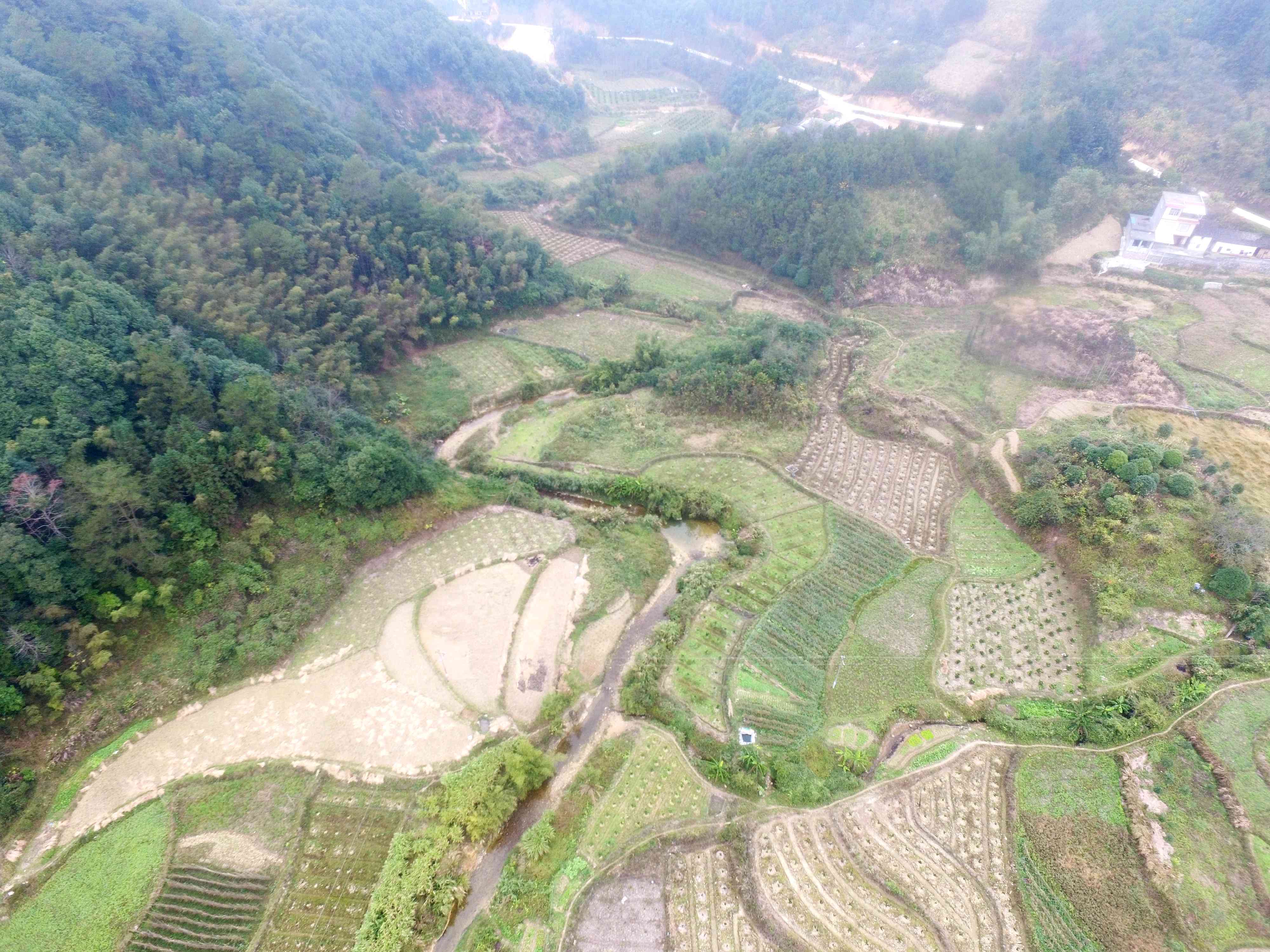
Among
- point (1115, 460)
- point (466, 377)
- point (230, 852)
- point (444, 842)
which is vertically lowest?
point (230, 852)

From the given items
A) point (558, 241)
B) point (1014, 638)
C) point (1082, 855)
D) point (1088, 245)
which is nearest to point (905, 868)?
point (1082, 855)

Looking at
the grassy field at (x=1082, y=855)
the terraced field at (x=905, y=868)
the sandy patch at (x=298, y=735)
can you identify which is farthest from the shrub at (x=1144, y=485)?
the sandy patch at (x=298, y=735)

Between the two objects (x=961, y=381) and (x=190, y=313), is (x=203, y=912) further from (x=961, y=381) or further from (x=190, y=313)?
(x=961, y=381)

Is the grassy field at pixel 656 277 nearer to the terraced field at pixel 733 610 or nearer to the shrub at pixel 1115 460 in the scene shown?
the terraced field at pixel 733 610

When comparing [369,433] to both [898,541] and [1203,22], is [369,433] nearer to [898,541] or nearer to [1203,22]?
[898,541]

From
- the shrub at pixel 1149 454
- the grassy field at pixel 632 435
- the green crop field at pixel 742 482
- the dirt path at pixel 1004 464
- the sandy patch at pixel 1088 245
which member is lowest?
the green crop field at pixel 742 482

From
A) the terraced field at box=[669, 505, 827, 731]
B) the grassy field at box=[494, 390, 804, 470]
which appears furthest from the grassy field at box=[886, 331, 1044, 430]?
the terraced field at box=[669, 505, 827, 731]
